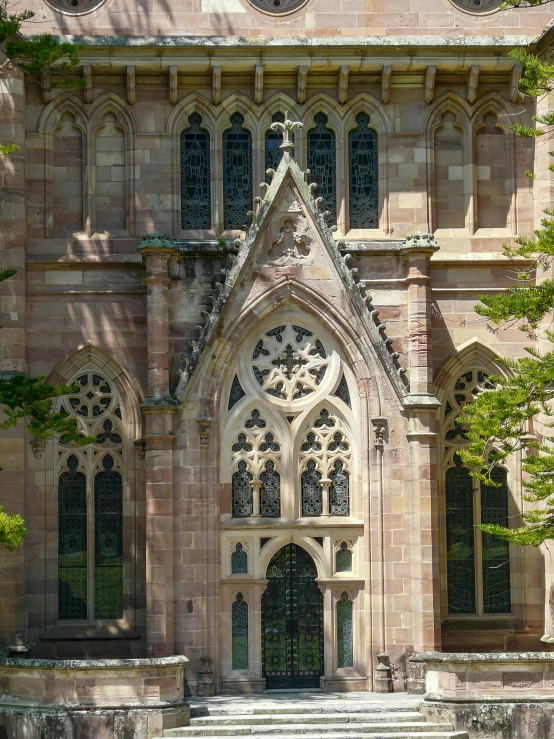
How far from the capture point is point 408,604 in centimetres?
2769

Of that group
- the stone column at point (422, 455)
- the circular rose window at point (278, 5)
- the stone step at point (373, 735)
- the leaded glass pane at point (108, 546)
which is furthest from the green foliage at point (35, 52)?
the stone step at point (373, 735)

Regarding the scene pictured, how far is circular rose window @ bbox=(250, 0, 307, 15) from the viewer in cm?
2920

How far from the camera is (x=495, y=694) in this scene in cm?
2536

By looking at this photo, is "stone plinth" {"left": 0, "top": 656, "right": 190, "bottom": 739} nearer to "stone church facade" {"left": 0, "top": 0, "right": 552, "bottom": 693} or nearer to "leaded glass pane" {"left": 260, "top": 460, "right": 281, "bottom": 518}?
"stone church facade" {"left": 0, "top": 0, "right": 552, "bottom": 693}

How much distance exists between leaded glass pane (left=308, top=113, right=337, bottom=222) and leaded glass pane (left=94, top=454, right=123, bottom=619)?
5.75m

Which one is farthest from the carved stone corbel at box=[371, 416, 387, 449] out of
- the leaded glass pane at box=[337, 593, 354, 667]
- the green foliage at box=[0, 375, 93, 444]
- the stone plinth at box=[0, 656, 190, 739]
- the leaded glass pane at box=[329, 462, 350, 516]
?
the stone plinth at box=[0, 656, 190, 739]

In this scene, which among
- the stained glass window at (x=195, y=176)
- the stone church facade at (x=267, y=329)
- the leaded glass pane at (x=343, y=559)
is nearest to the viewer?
the stone church facade at (x=267, y=329)

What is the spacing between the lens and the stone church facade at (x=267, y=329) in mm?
27719

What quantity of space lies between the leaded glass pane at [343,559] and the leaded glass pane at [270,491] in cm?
117

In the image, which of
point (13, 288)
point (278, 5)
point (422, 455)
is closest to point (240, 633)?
point (422, 455)

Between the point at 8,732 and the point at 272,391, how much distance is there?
696 cm

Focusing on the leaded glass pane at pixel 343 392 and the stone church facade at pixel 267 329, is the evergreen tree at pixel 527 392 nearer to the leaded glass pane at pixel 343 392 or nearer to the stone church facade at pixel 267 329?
the stone church facade at pixel 267 329

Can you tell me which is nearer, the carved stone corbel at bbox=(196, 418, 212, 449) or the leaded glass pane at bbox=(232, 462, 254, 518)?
the carved stone corbel at bbox=(196, 418, 212, 449)

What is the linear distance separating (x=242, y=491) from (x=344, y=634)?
2777mm
